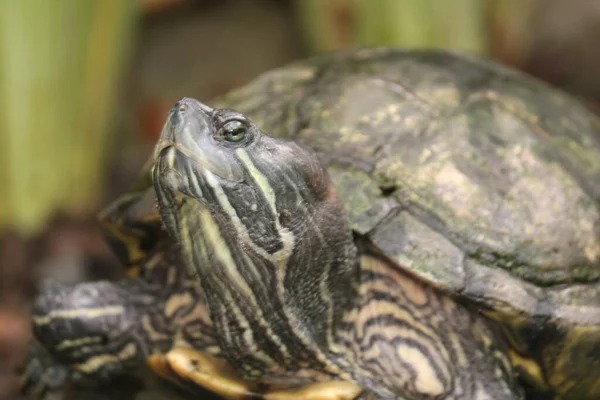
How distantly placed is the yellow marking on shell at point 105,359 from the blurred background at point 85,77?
789 mm

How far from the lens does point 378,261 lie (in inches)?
64.4

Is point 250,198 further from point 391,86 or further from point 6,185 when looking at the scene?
point 6,185

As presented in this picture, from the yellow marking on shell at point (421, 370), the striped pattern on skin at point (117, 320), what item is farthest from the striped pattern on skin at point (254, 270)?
the striped pattern on skin at point (117, 320)

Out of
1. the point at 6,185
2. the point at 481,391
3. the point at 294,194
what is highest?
the point at 294,194

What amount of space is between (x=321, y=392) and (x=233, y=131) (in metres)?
0.58

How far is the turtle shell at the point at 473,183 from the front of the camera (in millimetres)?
1564

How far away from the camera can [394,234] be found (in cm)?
157

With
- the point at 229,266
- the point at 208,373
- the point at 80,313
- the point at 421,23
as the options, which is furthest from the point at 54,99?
the point at 229,266

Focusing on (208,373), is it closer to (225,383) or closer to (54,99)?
(225,383)

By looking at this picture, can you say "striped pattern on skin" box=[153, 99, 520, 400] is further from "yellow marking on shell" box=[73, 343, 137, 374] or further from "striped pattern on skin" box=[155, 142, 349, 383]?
"yellow marking on shell" box=[73, 343, 137, 374]

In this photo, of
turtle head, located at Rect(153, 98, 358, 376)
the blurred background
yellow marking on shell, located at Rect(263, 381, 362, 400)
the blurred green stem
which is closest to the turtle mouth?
turtle head, located at Rect(153, 98, 358, 376)

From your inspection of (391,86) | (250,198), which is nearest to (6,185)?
(391,86)

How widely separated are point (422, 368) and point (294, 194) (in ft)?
1.68

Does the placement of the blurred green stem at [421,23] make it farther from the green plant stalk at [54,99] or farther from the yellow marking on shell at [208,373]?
the yellow marking on shell at [208,373]
